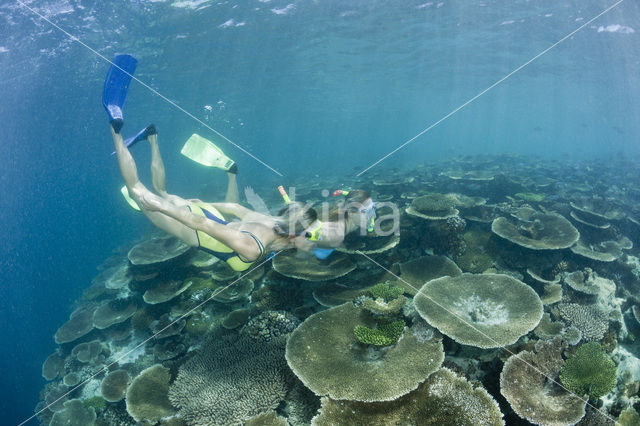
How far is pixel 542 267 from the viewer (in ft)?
18.9

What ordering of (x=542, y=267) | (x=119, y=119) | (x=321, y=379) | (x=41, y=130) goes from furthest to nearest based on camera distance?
(x=41, y=130) < (x=542, y=267) < (x=119, y=119) < (x=321, y=379)

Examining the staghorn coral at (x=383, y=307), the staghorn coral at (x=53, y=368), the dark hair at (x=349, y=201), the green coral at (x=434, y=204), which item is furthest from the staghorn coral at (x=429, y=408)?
the staghorn coral at (x=53, y=368)

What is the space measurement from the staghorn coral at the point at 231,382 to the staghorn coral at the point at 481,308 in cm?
220

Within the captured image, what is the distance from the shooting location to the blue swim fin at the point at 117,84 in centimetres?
508

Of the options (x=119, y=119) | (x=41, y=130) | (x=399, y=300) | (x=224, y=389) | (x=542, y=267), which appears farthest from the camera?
(x=41, y=130)

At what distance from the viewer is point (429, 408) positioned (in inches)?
113

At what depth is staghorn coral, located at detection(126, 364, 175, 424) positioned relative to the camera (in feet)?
13.4

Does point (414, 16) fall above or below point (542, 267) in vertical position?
above

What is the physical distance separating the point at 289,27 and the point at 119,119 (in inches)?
725

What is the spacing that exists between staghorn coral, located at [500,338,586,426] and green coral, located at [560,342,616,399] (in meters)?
0.12

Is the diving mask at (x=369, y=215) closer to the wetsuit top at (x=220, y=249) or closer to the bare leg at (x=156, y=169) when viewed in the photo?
the wetsuit top at (x=220, y=249)

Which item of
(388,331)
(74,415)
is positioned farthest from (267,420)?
(74,415)

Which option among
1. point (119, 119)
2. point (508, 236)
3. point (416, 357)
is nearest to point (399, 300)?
point (416, 357)

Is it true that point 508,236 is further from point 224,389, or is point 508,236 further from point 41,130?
point 41,130
